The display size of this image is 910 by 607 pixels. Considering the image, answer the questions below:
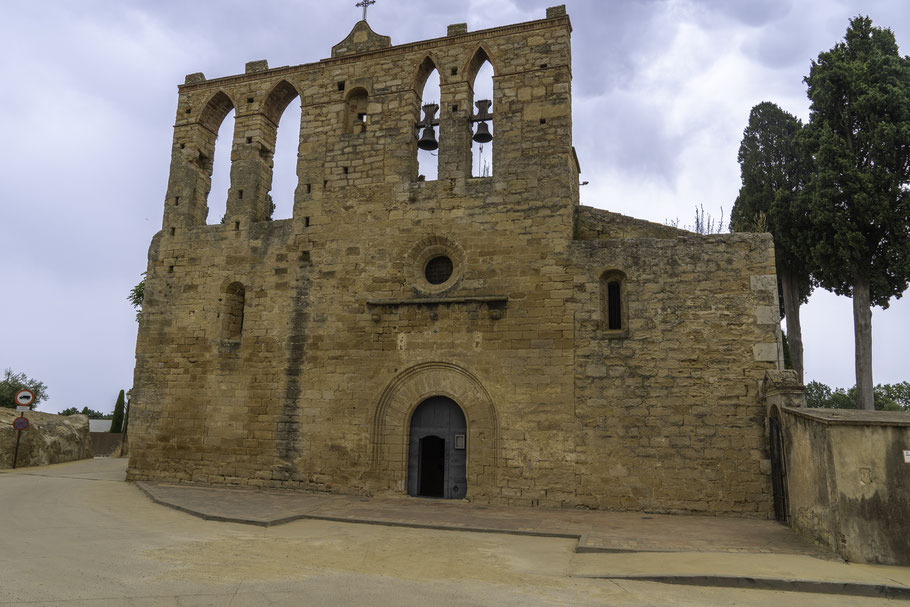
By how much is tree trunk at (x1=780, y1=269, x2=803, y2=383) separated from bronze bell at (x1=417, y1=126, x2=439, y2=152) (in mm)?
14245

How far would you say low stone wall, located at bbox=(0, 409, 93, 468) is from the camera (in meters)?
15.5

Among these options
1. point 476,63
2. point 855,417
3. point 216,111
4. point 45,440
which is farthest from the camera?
point 45,440

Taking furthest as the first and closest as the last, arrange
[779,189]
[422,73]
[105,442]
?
[105,442]
[779,189]
[422,73]

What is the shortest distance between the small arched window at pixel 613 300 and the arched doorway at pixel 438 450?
3192 mm

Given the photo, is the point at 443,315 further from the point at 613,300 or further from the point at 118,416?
the point at 118,416

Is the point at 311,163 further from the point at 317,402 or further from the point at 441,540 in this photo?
the point at 441,540

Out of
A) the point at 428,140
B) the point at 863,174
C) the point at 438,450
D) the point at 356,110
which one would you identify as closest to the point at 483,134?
the point at 428,140

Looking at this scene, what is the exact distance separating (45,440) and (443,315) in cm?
1268

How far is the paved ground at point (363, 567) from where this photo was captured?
511 cm

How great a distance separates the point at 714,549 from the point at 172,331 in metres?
11.5

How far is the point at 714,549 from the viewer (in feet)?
23.0

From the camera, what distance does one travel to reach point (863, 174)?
1591 centimetres

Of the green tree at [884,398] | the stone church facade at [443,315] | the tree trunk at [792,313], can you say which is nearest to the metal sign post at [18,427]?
the stone church facade at [443,315]

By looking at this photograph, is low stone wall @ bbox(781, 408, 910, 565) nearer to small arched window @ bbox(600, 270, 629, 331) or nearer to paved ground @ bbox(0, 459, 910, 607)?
paved ground @ bbox(0, 459, 910, 607)
